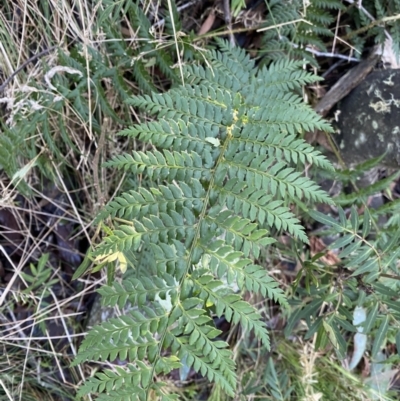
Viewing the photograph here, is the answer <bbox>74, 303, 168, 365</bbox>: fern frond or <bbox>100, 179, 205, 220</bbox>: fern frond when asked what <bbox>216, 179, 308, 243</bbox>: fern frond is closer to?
<bbox>100, 179, 205, 220</bbox>: fern frond

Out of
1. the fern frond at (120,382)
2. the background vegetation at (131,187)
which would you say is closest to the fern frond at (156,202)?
the fern frond at (120,382)

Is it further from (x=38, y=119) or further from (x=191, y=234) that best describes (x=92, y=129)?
(x=191, y=234)

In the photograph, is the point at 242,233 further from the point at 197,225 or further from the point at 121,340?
the point at 121,340

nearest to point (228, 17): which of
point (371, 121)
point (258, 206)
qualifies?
point (371, 121)

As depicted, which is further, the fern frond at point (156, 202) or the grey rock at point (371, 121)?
the grey rock at point (371, 121)

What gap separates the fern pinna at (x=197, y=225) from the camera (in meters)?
1.10

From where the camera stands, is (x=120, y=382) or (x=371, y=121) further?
(x=371, y=121)

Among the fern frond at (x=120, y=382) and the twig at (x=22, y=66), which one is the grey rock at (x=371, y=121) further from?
the fern frond at (x=120, y=382)

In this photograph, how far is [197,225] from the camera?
1.21m

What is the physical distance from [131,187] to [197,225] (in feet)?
2.42

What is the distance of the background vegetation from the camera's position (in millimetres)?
1599

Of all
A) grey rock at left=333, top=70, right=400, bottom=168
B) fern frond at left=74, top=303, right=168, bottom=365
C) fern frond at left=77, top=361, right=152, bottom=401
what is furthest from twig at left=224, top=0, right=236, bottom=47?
fern frond at left=77, top=361, right=152, bottom=401

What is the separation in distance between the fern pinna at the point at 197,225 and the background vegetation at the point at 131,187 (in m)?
0.32

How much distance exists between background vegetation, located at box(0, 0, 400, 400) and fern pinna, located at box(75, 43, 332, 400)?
1.05 feet
